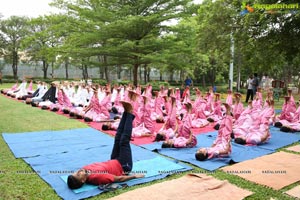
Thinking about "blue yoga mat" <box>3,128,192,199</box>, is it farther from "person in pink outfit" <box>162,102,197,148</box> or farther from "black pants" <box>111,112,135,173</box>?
"person in pink outfit" <box>162,102,197,148</box>

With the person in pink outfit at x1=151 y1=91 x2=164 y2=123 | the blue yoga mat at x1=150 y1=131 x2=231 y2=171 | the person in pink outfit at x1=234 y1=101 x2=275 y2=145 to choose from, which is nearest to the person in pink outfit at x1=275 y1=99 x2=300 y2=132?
the person in pink outfit at x1=234 y1=101 x2=275 y2=145

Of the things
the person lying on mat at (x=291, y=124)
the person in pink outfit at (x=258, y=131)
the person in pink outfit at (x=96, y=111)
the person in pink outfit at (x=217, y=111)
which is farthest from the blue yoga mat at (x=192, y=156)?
the person in pink outfit at (x=96, y=111)

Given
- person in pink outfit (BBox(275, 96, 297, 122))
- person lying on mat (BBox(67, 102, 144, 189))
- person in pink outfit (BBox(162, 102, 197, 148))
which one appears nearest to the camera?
person lying on mat (BBox(67, 102, 144, 189))

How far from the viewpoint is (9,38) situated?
108ft

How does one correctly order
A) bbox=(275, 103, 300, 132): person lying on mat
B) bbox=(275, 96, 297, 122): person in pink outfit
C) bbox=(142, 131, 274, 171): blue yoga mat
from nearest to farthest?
1. bbox=(142, 131, 274, 171): blue yoga mat
2. bbox=(275, 103, 300, 132): person lying on mat
3. bbox=(275, 96, 297, 122): person in pink outfit

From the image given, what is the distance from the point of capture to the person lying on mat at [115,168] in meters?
4.02

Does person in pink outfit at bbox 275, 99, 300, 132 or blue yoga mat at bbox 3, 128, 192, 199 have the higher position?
person in pink outfit at bbox 275, 99, 300, 132

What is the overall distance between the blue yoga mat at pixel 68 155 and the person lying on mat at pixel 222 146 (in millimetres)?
538

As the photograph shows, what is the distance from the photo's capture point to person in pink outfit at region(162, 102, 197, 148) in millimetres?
6320

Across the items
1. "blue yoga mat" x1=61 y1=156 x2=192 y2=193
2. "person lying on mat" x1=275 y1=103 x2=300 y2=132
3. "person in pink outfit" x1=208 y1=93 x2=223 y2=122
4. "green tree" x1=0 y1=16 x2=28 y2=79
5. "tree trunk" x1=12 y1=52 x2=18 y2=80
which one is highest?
"green tree" x1=0 y1=16 x2=28 y2=79

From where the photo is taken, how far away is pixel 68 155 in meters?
5.66

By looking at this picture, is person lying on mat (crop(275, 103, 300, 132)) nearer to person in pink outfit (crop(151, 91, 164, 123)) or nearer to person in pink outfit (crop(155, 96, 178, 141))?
person in pink outfit (crop(155, 96, 178, 141))

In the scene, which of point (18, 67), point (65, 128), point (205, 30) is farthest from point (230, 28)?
point (18, 67)

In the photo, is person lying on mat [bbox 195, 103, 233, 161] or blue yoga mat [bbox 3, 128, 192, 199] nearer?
blue yoga mat [bbox 3, 128, 192, 199]
